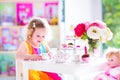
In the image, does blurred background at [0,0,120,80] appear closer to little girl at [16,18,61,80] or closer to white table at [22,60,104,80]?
little girl at [16,18,61,80]

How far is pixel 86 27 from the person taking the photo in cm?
204

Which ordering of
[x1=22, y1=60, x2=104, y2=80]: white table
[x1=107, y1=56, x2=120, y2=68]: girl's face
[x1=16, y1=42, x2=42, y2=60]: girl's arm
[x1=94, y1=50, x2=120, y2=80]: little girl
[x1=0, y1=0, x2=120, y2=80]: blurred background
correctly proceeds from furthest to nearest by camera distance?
[x1=0, y1=0, x2=120, y2=80]: blurred background < [x1=16, y1=42, x2=42, y2=60]: girl's arm < [x1=107, y1=56, x2=120, y2=68]: girl's face < [x1=94, y1=50, x2=120, y2=80]: little girl < [x1=22, y1=60, x2=104, y2=80]: white table

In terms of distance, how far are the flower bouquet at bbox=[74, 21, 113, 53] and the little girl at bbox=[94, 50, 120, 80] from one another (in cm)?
14

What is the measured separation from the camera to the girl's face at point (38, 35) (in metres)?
2.43

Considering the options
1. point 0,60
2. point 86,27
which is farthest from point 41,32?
→ point 0,60

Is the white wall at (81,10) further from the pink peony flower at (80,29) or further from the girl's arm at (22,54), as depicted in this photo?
the pink peony flower at (80,29)

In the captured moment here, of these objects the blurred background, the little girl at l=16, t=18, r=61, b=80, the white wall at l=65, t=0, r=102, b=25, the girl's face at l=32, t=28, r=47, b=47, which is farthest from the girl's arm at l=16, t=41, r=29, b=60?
the white wall at l=65, t=0, r=102, b=25

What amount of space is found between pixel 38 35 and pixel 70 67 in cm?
65

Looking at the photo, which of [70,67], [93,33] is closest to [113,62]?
[93,33]

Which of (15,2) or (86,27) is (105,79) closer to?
(86,27)

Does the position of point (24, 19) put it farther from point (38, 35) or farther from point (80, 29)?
point (80, 29)

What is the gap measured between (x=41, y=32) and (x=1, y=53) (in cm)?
82

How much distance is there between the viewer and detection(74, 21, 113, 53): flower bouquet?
2.00 meters

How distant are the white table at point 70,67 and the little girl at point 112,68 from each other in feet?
0.18
